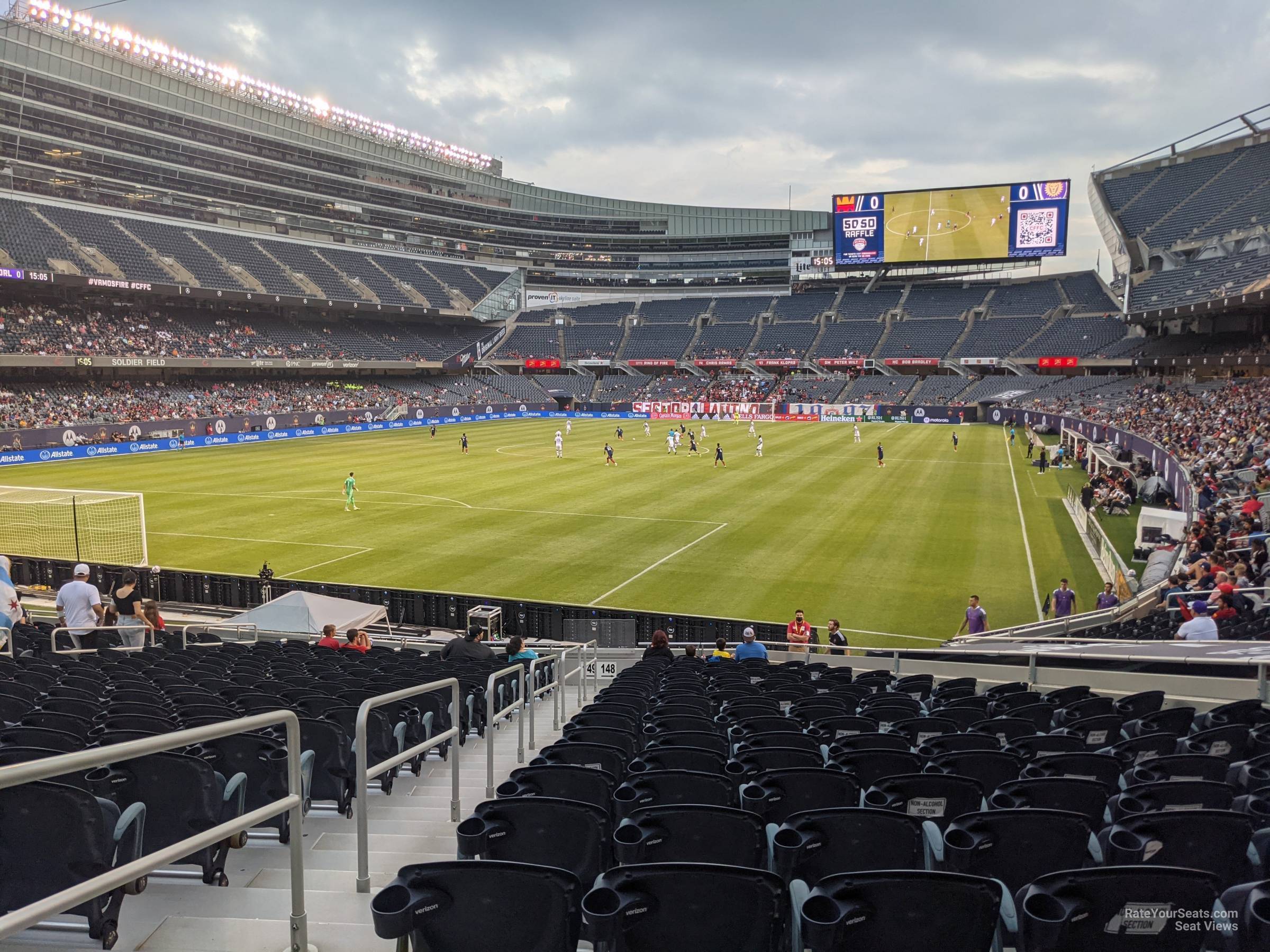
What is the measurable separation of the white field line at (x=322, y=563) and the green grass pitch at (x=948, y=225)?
8309cm

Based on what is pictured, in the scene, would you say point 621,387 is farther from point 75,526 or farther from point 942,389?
point 75,526

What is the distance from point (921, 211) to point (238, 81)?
76526mm

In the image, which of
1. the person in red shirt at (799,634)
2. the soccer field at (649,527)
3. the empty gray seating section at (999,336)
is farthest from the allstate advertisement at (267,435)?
the person in red shirt at (799,634)

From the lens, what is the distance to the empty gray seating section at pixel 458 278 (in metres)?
112

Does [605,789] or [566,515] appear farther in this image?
[566,515]

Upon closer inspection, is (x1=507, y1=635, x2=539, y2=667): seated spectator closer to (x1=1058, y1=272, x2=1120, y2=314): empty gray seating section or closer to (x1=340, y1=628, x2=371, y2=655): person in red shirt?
(x1=340, y1=628, x2=371, y2=655): person in red shirt

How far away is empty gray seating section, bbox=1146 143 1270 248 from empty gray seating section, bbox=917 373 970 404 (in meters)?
21.3

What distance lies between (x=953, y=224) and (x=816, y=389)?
78.9ft

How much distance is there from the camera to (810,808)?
491 cm

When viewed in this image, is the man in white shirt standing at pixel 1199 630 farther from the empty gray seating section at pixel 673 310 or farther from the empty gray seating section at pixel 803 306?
the empty gray seating section at pixel 673 310

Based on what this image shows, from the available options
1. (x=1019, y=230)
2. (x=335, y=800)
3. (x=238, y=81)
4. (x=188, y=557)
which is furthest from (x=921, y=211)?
(x=335, y=800)

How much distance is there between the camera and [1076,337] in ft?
281

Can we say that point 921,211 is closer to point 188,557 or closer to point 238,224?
point 238,224

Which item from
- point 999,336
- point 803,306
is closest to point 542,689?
point 999,336
